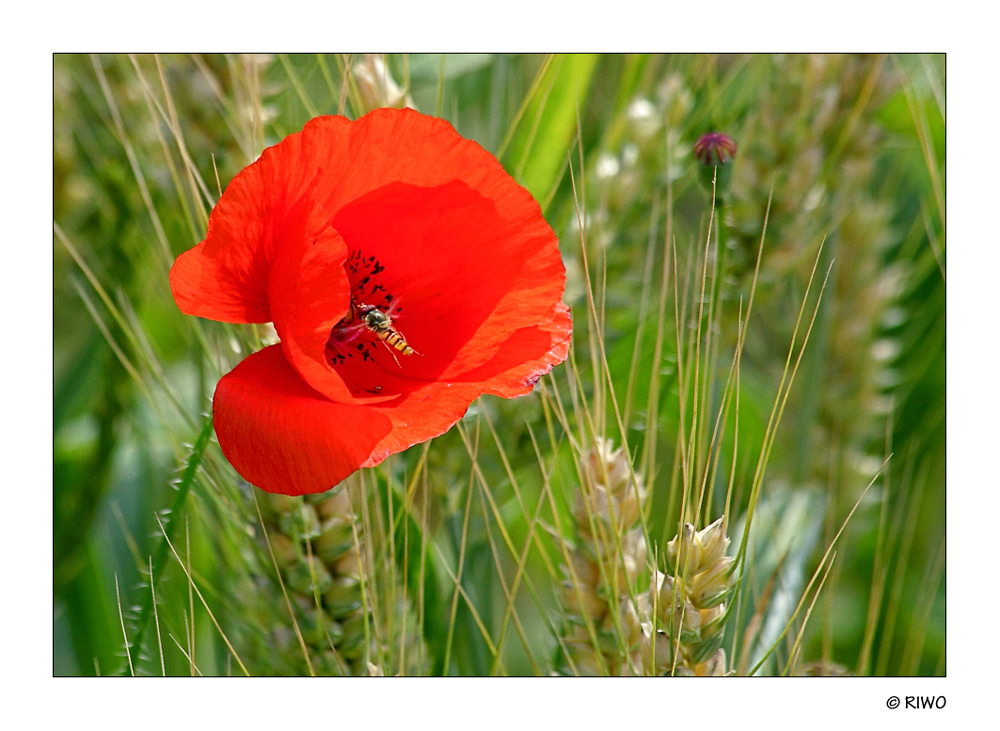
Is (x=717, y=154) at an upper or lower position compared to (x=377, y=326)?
upper

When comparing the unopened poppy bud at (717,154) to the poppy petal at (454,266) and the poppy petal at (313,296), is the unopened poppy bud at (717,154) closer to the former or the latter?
the poppy petal at (454,266)

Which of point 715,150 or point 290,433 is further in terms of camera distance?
point 715,150

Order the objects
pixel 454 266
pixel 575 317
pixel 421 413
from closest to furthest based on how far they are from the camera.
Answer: pixel 421 413 → pixel 454 266 → pixel 575 317

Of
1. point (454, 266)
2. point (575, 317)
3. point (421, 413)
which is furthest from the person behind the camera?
point (575, 317)

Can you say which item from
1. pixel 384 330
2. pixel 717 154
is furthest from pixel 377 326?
pixel 717 154

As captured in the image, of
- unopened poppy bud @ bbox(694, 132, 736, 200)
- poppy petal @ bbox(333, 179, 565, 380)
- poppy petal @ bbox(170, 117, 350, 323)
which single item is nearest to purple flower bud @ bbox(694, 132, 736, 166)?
unopened poppy bud @ bbox(694, 132, 736, 200)

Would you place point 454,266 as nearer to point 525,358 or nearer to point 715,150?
point 525,358

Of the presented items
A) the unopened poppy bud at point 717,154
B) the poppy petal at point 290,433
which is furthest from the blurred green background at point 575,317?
the poppy petal at point 290,433
